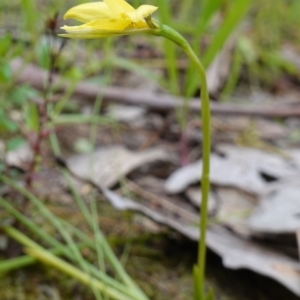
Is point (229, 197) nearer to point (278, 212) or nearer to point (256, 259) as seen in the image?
point (278, 212)

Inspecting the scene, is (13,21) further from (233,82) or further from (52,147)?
(52,147)

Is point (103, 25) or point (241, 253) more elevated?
point (103, 25)

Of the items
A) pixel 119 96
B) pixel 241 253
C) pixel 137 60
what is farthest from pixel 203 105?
pixel 137 60

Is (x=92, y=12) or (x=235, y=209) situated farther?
(x=235, y=209)

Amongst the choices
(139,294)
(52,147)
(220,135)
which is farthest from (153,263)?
(220,135)

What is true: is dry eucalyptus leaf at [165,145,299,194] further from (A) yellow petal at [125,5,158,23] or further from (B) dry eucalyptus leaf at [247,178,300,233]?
(A) yellow petal at [125,5,158,23]

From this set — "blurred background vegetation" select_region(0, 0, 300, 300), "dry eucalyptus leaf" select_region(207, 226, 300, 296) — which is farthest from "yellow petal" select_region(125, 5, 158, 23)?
"dry eucalyptus leaf" select_region(207, 226, 300, 296)
